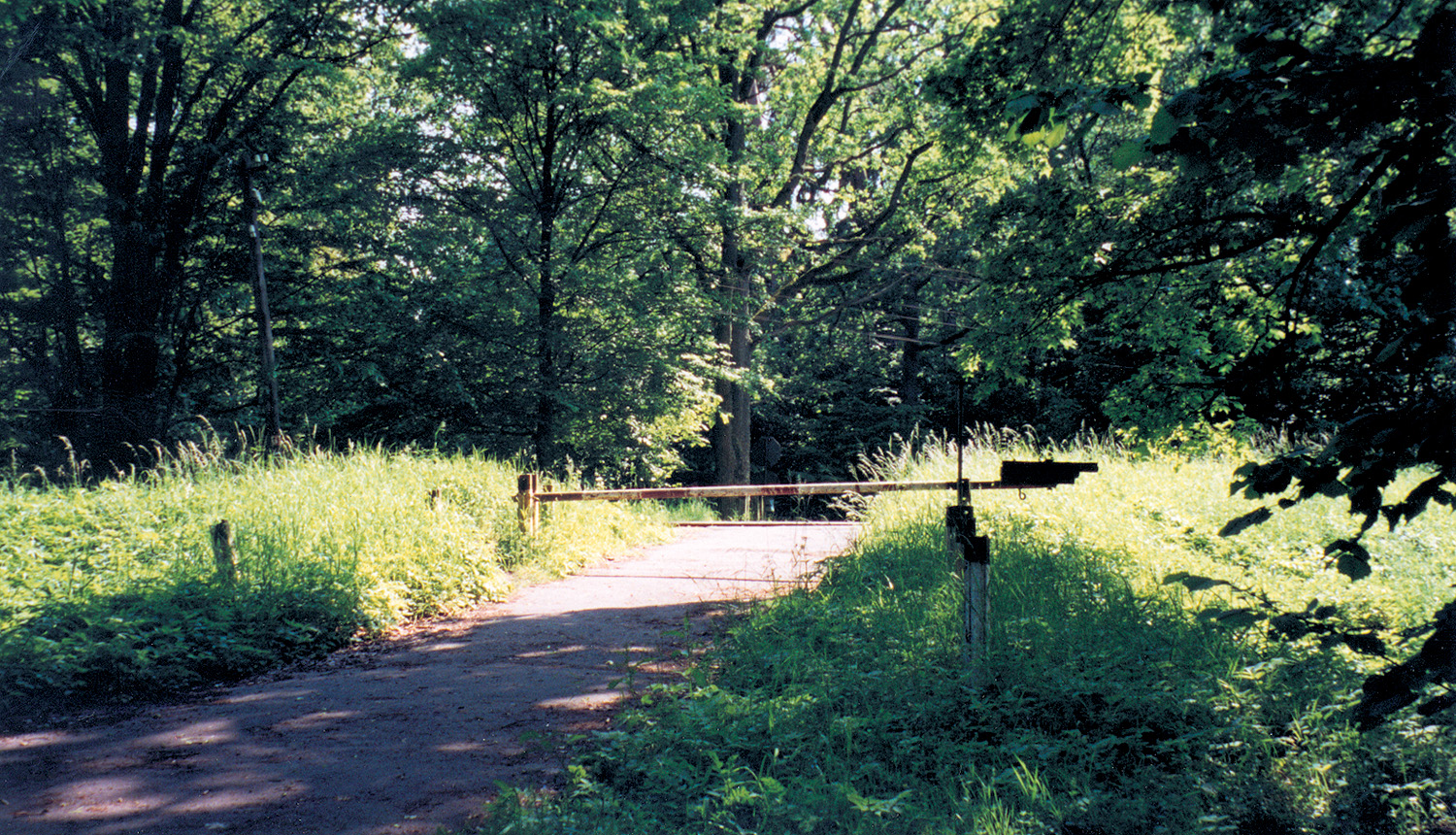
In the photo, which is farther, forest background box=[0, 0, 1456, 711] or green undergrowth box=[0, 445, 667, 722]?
green undergrowth box=[0, 445, 667, 722]

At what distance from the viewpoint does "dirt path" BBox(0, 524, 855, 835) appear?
3598 millimetres

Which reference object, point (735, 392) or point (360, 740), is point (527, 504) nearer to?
point (360, 740)

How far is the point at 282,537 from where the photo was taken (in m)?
7.43

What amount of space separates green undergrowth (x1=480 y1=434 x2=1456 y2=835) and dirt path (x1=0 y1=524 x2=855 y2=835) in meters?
0.50

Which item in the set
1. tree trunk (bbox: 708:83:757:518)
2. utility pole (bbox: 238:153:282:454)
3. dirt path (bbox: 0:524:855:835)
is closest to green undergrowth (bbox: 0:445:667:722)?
dirt path (bbox: 0:524:855:835)

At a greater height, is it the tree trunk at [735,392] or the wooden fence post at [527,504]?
the tree trunk at [735,392]

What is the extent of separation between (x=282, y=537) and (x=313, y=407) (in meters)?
8.93

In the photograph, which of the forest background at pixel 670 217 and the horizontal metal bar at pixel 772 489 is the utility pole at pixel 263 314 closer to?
the forest background at pixel 670 217

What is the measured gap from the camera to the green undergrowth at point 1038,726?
3236 millimetres

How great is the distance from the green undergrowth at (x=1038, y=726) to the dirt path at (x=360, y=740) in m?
0.50

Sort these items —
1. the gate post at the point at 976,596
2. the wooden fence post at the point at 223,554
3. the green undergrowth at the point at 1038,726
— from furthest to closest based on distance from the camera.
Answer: the wooden fence post at the point at 223,554 → the gate post at the point at 976,596 → the green undergrowth at the point at 1038,726

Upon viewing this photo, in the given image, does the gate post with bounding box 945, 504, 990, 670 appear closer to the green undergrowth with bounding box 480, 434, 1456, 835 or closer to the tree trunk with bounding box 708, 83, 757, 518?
the green undergrowth with bounding box 480, 434, 1456, 835

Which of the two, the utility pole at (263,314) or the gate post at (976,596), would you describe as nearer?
the gate post at (976,596)

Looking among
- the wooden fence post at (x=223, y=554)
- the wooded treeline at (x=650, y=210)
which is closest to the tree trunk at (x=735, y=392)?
the wooded treeline at (x=650, y=210)
